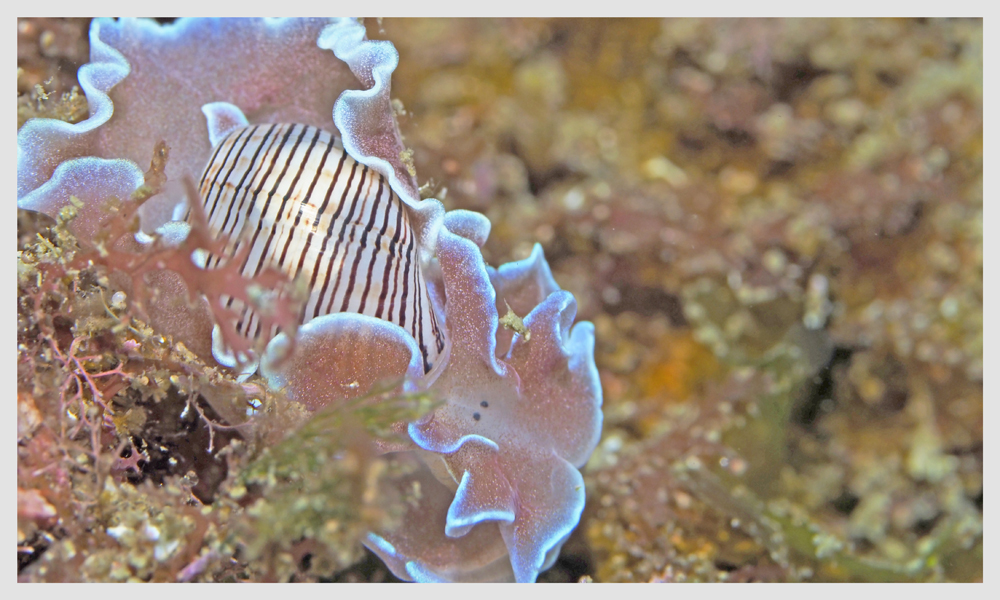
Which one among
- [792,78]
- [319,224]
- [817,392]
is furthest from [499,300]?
[792,78]

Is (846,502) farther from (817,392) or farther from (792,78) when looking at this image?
(792,78)

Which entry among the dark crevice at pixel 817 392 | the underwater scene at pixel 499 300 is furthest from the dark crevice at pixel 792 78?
the dark crevice at pixel 817 392

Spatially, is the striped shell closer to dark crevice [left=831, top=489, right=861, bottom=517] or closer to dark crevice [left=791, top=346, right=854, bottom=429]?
dark crevice [left=791, top=346, right=854, bottom=429]

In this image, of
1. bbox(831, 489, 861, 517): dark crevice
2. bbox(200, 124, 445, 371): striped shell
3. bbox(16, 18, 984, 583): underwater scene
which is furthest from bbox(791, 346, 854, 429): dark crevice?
bbox(200, 124, 445, 371): striped shell

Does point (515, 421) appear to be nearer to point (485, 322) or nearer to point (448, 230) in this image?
point (485, 322)

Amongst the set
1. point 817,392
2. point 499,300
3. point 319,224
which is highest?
point 319,224

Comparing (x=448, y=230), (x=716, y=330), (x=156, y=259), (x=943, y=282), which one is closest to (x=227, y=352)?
(x=156, y=259)

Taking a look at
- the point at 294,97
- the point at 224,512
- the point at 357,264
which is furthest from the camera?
the point at 294,97
